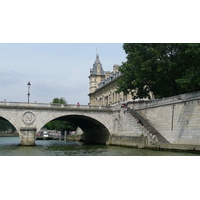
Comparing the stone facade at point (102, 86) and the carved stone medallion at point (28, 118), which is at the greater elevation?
the stone facade at point (102, 86)

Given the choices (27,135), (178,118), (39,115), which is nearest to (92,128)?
(39,115)

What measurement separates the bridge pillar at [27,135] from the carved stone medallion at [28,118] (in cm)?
108

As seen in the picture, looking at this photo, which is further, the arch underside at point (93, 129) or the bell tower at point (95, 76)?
the bell tower at point (95, 76)

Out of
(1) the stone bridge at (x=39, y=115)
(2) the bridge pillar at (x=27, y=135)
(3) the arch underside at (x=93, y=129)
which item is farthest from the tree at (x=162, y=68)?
(2) the bridge pillar at (x=27, y=135)

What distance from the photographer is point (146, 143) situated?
35.7 meters

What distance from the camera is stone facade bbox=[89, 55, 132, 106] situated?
242ft

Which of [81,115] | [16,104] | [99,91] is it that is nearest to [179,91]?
[81,115]

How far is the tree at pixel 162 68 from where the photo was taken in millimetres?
32656

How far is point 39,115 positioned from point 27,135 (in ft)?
10.8

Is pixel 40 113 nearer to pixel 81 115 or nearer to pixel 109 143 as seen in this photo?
pixel 81 115

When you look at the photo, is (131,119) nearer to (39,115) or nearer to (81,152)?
(81,152)

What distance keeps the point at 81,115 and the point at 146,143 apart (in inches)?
548

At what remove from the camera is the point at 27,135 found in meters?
42.7

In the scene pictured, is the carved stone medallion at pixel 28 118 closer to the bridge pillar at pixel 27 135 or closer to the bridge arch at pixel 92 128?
the bridge pillar at pixel 27 135
